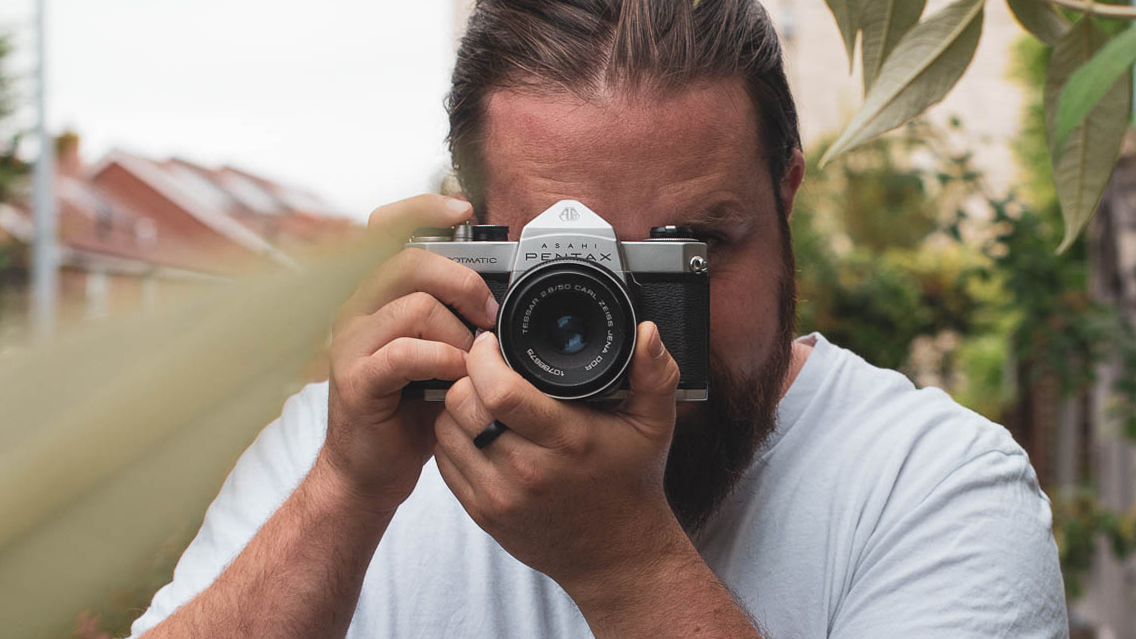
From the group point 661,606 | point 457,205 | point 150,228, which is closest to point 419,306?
point 457,205

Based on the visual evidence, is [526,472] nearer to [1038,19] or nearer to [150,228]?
[1038,19]

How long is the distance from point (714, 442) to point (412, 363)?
400 millimetres

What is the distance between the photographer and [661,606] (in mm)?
887

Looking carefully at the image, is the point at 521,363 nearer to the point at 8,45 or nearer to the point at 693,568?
the point at 693,568

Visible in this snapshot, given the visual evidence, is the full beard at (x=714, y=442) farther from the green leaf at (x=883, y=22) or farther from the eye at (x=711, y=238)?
the green leaf at (x=883, y=22)

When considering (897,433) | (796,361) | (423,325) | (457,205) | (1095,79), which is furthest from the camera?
(796,361)

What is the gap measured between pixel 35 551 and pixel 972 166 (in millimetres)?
2806

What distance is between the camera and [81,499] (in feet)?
0.27

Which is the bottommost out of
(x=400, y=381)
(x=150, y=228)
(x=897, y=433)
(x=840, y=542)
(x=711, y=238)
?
(x=840, y=542)

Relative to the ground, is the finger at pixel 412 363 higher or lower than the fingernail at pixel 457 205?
lower

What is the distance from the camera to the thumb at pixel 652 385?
2.77 feet

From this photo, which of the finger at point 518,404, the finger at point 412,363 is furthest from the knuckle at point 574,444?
the finger at point 412,363

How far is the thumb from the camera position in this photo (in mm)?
844

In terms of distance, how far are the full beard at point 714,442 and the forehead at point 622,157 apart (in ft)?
0.60
